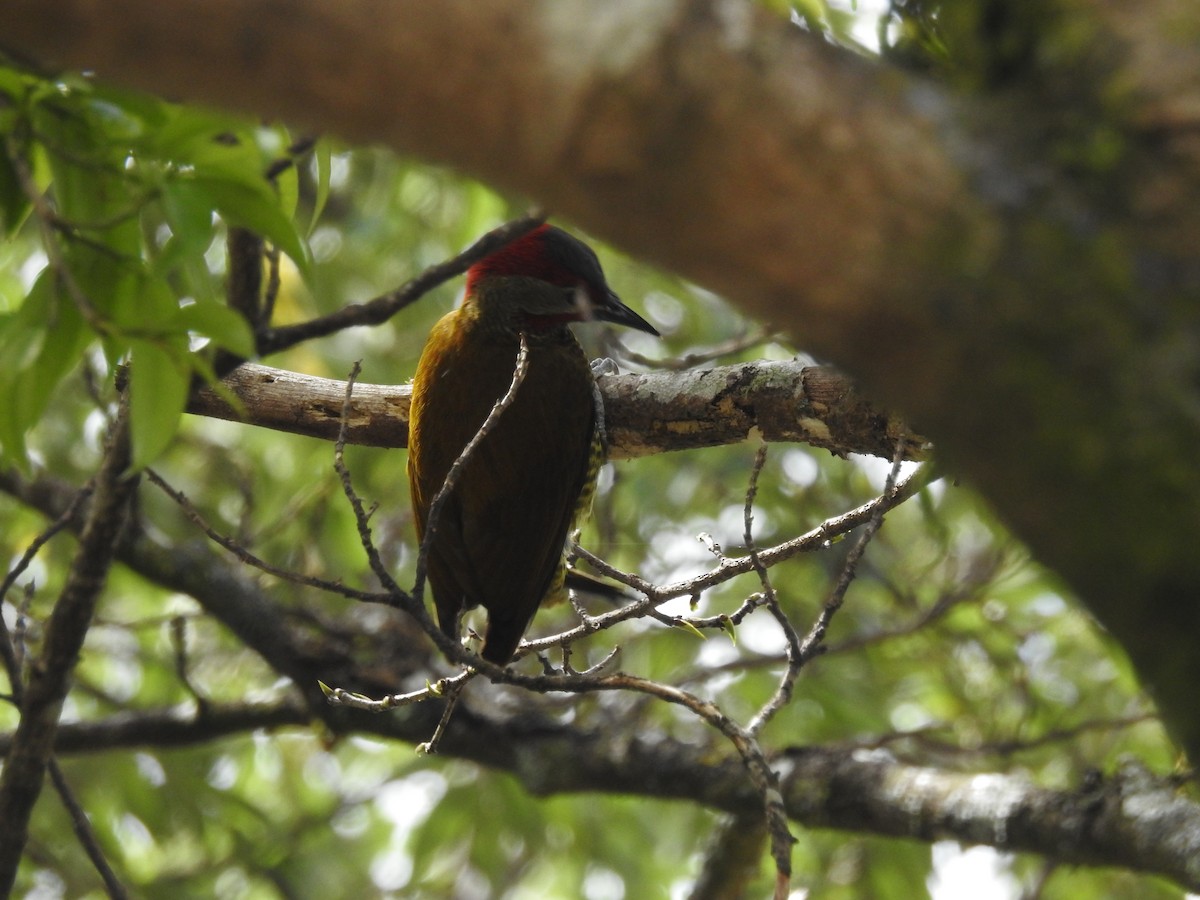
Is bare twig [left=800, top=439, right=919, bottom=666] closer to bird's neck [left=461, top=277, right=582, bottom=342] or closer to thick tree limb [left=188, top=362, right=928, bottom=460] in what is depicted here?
thick tree limb [left=188, top=362, right=928, bottom=460]

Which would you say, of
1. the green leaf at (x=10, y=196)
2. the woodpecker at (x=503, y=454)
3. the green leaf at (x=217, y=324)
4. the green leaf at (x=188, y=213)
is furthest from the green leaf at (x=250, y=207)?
the woodpecker at (x=503, y=454)

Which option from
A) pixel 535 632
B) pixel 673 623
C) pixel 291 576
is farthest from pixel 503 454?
pixel 535 632

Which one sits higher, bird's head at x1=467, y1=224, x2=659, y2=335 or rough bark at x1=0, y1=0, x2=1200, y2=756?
bird's head at x1=467, y1=224, x2=659, y2=335

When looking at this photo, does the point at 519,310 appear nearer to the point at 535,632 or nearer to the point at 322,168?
the point at 322,168

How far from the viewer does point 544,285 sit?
11.5 ft

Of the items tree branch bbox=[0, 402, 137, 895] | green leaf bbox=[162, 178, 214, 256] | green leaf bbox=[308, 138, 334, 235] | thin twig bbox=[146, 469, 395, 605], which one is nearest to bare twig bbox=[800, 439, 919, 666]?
thin twig bbox=[146, 469, 395, 605]

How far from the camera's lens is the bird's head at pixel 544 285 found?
3.44m

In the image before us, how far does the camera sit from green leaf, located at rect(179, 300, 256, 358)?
132 cm

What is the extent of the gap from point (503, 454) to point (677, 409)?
623 millimetres

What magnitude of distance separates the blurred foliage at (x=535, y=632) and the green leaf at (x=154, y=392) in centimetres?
193

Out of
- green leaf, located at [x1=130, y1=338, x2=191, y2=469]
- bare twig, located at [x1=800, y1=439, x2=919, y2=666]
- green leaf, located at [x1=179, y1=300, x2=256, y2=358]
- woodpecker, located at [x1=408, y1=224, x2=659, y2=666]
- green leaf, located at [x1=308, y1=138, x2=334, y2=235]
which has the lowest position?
green leaf, located at [x1=130, y1=338, x2=191, y2=469]

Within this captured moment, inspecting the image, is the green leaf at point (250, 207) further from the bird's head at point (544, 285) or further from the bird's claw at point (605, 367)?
the bird's claw at point (605, 367)

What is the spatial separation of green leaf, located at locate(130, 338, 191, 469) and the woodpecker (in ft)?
5.62

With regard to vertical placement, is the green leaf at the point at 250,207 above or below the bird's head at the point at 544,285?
below
